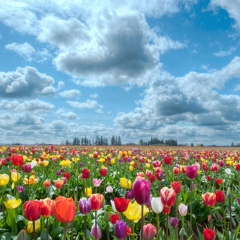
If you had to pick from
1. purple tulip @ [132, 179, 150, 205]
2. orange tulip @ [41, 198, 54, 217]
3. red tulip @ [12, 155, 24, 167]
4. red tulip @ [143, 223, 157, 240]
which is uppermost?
red tulip @ [12, 155, 24, 167]

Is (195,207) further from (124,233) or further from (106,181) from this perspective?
(124,233)

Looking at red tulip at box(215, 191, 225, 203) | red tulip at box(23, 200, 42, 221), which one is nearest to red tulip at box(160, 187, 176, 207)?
red tulip at box(23, 200, 42, 221)

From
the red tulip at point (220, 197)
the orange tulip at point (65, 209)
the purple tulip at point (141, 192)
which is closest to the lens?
the orange tulip at point (65, 209)

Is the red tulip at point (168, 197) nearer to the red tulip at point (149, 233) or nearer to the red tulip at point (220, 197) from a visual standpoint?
the red tulip at point (149, 233)

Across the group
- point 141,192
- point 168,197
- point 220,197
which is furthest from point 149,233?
point 220,197

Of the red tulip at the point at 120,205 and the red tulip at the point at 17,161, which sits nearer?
the red tulip at the point at 120,205

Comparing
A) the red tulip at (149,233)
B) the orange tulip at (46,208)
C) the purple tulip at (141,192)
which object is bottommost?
the red tulip at (149,233)

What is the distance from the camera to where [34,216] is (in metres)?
Result: 2.21

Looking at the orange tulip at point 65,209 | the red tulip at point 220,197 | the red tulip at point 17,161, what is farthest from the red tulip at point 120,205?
the red tulip at point 17,161

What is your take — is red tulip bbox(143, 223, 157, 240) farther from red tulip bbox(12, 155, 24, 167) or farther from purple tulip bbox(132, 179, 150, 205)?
red tulip bbox(12, 155, 24, 167)

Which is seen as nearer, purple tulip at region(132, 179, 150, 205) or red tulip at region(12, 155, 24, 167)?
purple tulip at region(132, 179, 150, 205)

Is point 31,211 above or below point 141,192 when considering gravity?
below

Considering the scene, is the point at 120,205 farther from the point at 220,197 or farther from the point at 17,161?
the point at 17,161

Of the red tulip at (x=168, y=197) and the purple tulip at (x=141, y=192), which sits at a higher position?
the purple tulip at (x=141, y=192)
